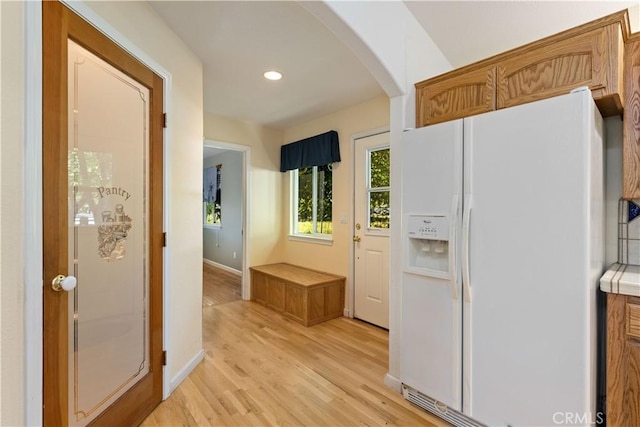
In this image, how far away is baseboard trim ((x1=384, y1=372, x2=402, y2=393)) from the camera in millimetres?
2056

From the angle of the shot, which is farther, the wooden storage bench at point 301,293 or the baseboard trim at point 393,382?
the wooden storage bench at point 301,293

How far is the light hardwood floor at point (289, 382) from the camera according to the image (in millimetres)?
1782

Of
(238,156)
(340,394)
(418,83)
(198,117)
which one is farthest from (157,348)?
(238,156)

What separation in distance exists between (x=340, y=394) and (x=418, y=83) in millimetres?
2196

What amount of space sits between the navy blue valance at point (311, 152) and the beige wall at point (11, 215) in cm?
288

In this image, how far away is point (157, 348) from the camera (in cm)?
189

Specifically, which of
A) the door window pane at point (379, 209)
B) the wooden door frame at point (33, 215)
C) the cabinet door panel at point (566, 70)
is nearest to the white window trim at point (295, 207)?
the door window pane at point (379, 209)

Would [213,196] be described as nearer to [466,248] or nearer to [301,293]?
[301,293]

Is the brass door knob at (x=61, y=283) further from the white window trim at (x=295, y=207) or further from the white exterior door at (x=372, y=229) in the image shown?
the white window trim at (x=295, y=207)

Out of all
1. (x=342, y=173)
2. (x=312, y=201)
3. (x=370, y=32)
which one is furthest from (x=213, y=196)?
(x=370, y=32)

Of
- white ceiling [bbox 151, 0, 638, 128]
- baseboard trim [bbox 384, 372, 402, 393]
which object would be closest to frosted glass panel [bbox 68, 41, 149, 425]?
white ceiling [bbox 151, 0, 638, 128]

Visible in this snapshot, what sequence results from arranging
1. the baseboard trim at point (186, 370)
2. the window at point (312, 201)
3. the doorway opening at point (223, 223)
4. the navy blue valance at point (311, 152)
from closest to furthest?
the baseboard trim at point (186, 370), the navy blue valance at point (311, 152), the window at point (312, 201), the doorway opening at point (223, 223)

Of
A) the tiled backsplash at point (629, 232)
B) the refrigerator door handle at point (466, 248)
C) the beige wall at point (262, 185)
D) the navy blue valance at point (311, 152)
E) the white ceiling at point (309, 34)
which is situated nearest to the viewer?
the refrigerator door handle at point (466, 248)

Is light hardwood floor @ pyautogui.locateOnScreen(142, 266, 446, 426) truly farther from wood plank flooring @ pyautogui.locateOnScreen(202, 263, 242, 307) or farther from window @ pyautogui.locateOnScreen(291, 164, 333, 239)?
window @ pyautogui.locateOnScreen(291, 164, 333, 239)
